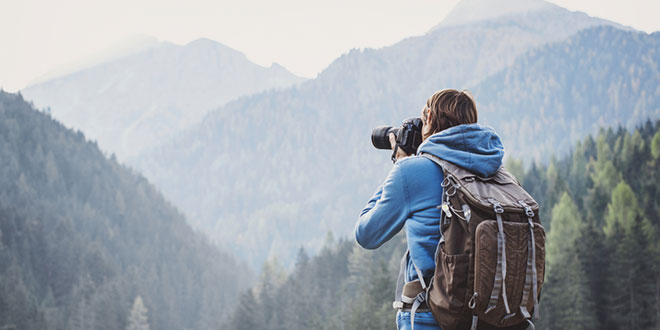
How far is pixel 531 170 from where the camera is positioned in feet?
324

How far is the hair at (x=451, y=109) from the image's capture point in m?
3.37

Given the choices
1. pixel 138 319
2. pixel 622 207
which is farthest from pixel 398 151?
pixel 138 319

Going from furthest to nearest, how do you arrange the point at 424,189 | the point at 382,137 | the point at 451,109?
the point at 382,137
the point at 451,109
the point at 424,189

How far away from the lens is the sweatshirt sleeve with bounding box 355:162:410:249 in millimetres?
3275

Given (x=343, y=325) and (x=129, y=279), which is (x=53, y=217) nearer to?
(x=129, y=279)

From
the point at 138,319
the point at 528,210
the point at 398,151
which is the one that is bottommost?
the point at 528,210

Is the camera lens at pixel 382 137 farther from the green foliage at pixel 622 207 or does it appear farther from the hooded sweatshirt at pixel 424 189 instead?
the green foliage at pixel 622 207

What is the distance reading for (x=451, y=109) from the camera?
3375 millimetres

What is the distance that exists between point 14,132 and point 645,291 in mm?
139362

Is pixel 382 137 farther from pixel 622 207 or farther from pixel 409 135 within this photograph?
pixel 622 207

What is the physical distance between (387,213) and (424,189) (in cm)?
21

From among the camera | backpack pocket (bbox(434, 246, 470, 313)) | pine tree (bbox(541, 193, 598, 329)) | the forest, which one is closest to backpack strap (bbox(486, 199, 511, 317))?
backpack pocket (bbox(434, 246, 470, 313))

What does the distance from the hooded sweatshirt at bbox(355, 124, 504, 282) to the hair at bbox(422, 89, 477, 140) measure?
0.08 m

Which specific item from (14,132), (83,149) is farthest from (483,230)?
(83,149)
